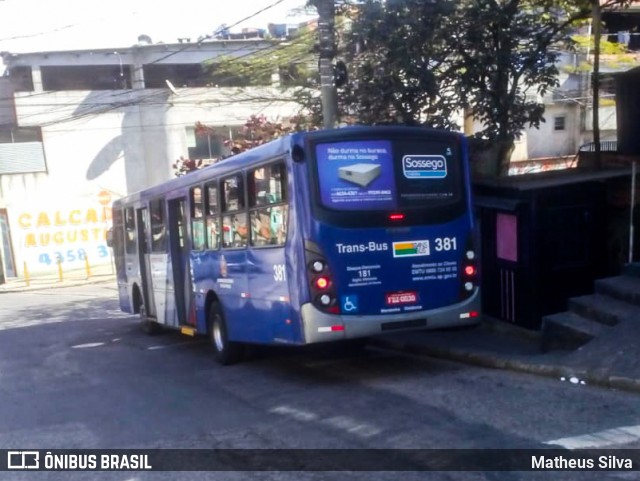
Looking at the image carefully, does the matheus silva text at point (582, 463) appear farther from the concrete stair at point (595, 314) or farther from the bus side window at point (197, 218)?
the bus side window at point (197, 218)

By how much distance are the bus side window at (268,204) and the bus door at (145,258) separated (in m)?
6.13

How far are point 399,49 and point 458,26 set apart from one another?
4.20ft

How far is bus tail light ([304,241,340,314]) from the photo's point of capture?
9.28 meters

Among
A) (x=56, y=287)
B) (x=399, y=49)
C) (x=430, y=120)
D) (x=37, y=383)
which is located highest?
(x=399, y=49)

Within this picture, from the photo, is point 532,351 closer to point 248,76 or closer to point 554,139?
point 248,76

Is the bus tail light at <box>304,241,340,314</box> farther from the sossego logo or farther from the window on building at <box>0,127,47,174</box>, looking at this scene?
the window on building at <box>0,127,47,174</box>

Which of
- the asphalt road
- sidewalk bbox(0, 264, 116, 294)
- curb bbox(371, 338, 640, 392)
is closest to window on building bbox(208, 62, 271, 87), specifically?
the asphalt road

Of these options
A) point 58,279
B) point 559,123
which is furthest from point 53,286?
point 559,123

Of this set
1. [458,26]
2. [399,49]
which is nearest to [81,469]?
[399,49]

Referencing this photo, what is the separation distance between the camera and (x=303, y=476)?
634cm

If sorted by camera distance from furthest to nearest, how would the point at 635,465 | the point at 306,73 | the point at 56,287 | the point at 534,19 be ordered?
the point at 56,287 → the point at 306,73 → the point at 534,19 → the point at 635,465

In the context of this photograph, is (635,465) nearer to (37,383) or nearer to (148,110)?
(37,383)

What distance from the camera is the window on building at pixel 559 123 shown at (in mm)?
31219

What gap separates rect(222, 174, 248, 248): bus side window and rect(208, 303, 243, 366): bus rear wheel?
4.07 ft
